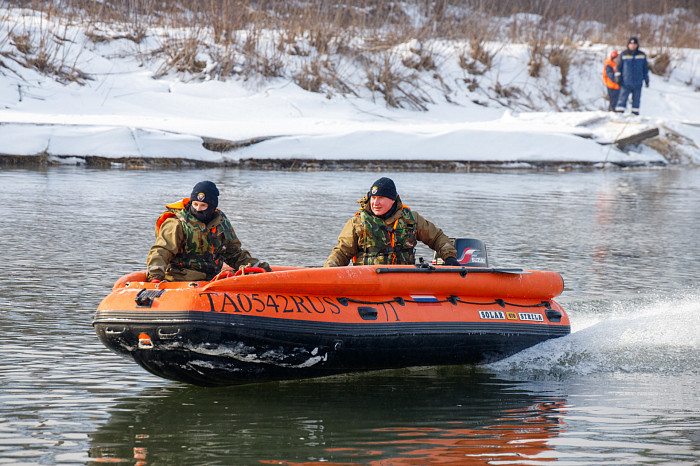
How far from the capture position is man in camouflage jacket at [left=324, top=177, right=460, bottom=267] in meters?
6.43

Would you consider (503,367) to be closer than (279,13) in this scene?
Yes

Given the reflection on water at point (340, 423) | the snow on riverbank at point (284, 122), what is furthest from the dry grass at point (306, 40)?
the reflection on water at point (340, 423)

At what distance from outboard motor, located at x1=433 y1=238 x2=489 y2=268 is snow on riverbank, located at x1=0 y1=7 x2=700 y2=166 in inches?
489

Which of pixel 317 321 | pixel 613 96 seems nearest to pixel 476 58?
pixel 613 96

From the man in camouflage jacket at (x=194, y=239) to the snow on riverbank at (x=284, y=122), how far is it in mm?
12585

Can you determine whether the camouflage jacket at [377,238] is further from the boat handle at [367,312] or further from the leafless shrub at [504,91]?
the leafless shrub at [504,91]

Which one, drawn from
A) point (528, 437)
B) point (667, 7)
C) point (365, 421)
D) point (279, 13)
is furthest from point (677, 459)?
point (667, 7)

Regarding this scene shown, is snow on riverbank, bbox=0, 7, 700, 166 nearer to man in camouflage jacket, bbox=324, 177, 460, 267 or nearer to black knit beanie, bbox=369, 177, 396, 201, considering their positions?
man in camouflage jacket, bbox=324, 177, 460, 267

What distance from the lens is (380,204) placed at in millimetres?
6402

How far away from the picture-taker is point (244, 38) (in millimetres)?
25641

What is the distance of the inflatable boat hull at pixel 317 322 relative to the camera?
5.17m

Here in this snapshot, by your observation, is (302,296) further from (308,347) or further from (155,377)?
(155,377)

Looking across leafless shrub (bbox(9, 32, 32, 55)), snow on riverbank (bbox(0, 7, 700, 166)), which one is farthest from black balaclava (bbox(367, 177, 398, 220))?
leafless shrub (bbox(9, 32, 32, 55))

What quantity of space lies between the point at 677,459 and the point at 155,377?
298cm
